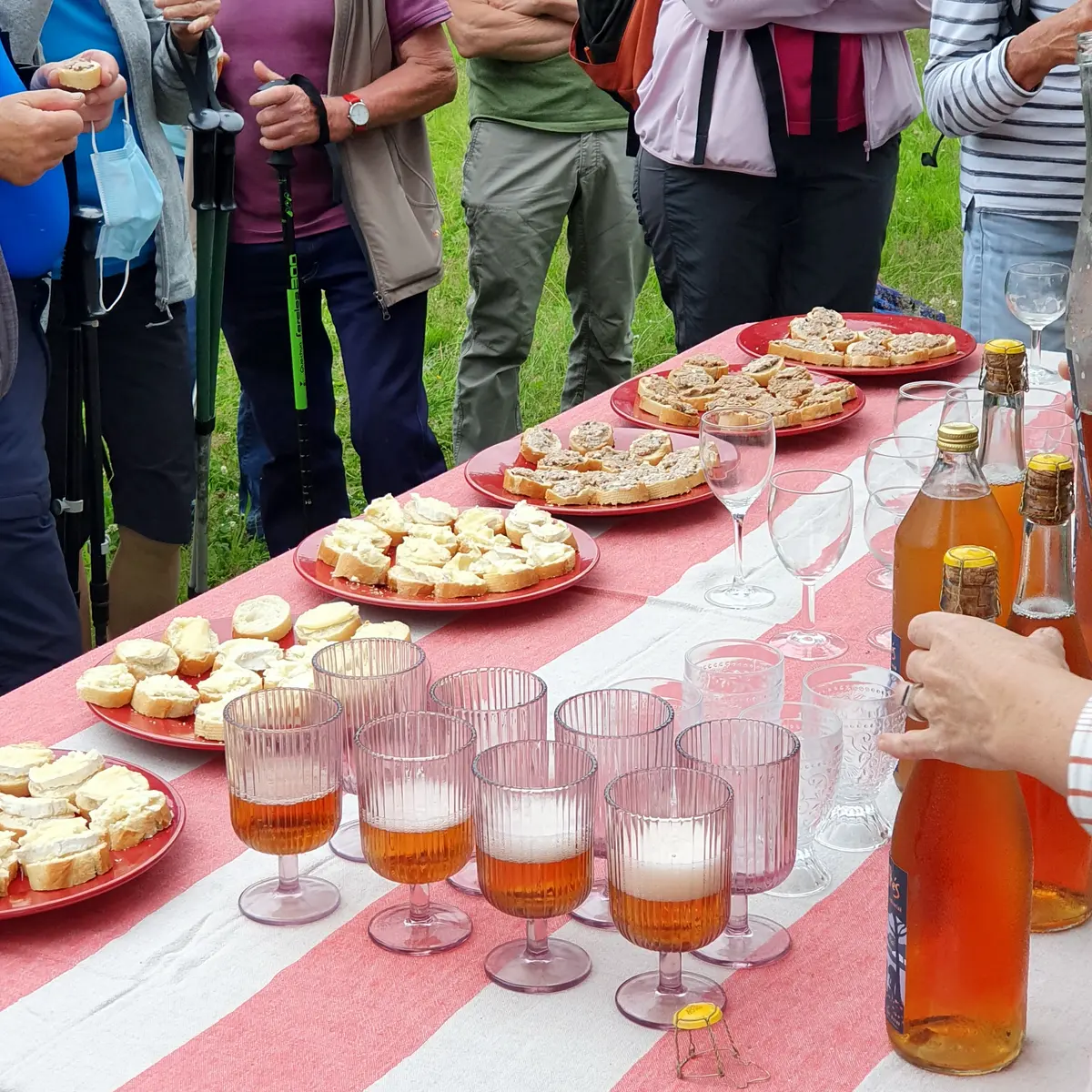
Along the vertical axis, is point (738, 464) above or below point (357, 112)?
below

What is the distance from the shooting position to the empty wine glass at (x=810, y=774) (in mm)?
1135

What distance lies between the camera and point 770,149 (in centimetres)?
297

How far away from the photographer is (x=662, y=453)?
212 centimetres

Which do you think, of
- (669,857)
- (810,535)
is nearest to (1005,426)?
(810,535)

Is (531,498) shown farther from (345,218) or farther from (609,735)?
(345,218)

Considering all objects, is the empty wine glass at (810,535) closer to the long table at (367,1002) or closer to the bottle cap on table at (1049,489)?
the long table at (367,1002)

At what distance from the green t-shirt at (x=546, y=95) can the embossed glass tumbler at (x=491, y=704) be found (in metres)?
3.13

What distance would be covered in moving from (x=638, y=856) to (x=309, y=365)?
107 inches

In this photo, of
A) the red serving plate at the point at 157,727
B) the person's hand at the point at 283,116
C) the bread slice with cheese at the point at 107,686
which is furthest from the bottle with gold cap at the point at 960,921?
the person's hand at the point at 283,116

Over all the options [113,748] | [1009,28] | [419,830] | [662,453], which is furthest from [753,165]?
[419,830]

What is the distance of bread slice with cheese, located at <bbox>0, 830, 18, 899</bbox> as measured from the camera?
1160 millimetres

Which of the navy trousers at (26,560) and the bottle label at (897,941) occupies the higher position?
the bottle label at (897,941)

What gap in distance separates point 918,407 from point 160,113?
1704mm

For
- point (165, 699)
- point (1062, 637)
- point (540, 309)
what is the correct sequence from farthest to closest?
point (540, 309) → point (165, 699) → point (1062, 637)
